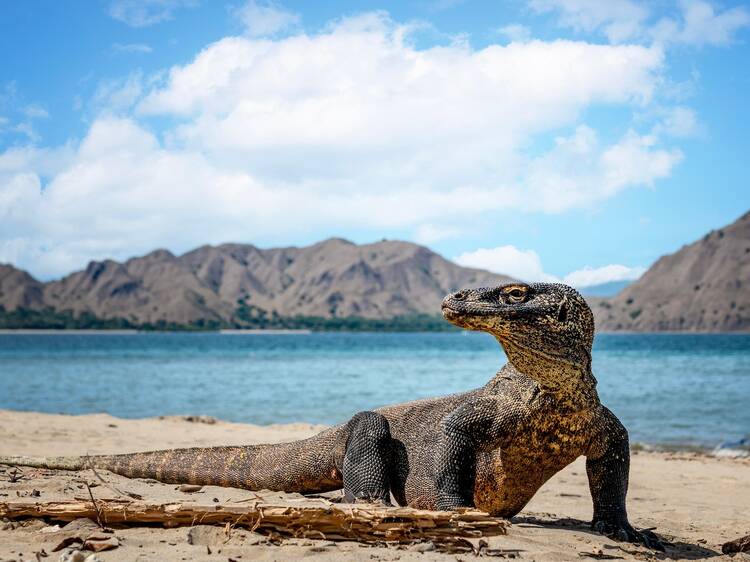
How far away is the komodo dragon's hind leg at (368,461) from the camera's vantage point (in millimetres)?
6324

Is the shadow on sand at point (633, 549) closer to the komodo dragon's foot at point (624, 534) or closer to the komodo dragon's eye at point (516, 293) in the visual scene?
the komodo dragon's foot at point (624, 534)

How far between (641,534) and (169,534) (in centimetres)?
339

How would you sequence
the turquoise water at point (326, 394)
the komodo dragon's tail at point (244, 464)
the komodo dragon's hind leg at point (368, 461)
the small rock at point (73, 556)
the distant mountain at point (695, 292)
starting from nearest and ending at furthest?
the small rock at point (73, 556)
the komodo dragon's hind leg at point (368, 461)
the komodo dragon's tail at point (244, 464)
the turquoise water at point (326, 394)
the distant mountain at point (695, 292)

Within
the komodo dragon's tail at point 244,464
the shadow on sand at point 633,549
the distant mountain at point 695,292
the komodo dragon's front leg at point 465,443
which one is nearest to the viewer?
the shadow on sand at point 633,549

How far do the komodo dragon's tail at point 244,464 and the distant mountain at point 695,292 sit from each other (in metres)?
162

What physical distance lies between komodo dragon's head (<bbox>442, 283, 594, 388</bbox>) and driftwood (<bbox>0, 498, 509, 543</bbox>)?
3.42ft

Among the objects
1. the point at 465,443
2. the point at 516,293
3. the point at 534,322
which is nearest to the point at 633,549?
the point at 465,443

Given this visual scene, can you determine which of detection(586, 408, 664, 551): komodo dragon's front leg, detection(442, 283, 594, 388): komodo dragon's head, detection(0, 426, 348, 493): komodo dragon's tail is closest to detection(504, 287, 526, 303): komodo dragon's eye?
detection(442, 283, 594, 388): komodo dragon's head

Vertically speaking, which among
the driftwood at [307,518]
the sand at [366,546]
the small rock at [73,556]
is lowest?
the sand at [366,546]

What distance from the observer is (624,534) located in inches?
226

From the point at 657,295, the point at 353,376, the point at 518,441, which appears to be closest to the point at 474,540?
the point at 518,441

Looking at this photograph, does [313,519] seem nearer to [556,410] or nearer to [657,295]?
[556,410]

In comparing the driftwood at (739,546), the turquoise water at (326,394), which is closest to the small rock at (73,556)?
the driftwood at (739,546)

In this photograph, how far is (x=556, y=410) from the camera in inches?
210
